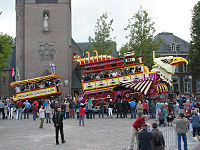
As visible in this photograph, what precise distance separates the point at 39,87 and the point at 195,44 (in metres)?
25.1

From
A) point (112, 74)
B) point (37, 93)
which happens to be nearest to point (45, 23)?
point (37, 93)

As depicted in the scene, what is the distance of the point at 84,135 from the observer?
49.9 ft

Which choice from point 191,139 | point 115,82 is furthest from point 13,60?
point 191,139

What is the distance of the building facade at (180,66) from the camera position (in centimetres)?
4866

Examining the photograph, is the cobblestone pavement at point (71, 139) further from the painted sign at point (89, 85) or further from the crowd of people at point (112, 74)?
the crowd of people at point (112, 74)

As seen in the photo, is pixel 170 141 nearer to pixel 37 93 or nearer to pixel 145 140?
pixel 145 140

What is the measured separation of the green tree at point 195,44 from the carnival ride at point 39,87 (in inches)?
864

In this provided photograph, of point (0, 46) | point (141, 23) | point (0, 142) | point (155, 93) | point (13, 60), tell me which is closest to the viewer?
point (0, 142)

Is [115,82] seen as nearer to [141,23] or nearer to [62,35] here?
[141,23]

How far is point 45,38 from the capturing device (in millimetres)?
41719

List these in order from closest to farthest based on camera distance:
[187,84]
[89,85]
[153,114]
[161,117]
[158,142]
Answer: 1. [158,142]
2. [161,117]
3. [153,114]
4. [89,85]
5. [187,84]

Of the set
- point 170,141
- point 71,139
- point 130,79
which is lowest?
point 71,139

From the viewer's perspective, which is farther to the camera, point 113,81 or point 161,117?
point 113,81

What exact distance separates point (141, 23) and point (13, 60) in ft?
95.6
